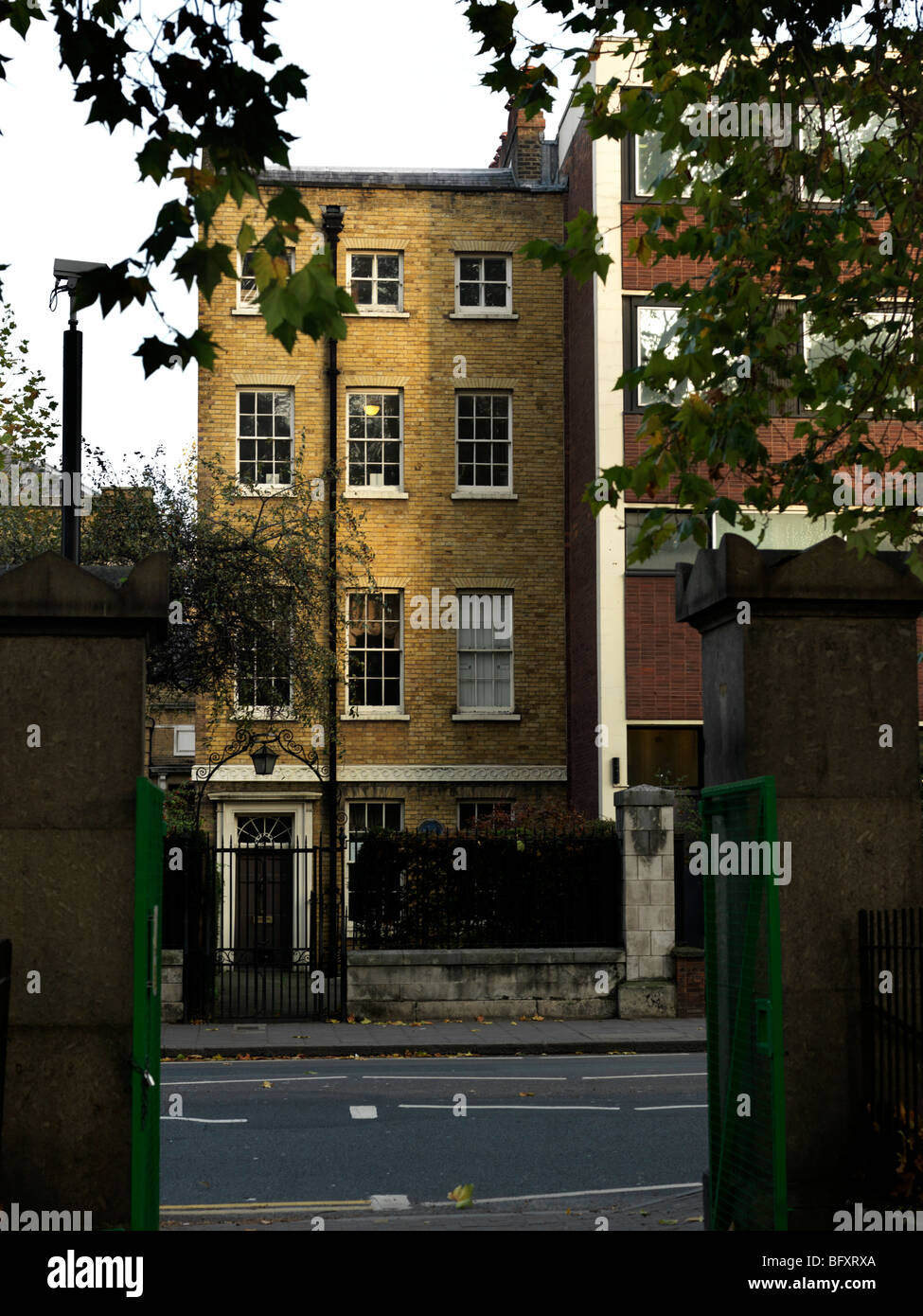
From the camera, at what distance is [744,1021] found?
7246mm

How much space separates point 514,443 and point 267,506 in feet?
17.1

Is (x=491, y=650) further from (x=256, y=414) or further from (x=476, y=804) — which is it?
(x=256, y=414)

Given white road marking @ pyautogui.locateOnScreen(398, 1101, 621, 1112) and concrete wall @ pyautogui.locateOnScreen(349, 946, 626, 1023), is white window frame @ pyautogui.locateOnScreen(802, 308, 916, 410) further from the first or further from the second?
concrete wall @ pyautogui.locateOnScreen(349, 946, 626, 1023)

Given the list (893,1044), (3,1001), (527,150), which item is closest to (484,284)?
(527,150)

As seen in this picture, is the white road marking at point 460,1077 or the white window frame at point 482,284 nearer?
the white road marking at point 460,1077

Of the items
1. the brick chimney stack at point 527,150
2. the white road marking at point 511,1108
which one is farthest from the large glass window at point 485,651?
the white road marking at point 511,1108

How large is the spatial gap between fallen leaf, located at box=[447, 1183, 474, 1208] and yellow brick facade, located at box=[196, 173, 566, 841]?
63.0ft

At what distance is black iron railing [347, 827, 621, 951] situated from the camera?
20.5 metres

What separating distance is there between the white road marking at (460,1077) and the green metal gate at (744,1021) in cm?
729

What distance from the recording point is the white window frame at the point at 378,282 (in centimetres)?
3000

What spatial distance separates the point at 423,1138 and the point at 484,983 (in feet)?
27.9

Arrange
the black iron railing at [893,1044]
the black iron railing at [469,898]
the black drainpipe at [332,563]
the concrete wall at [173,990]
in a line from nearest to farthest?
the black iron railing at [893,1044], the concrete wall at [173,990], the black iron railing at [469,898], the black drainpipe at [332,563]

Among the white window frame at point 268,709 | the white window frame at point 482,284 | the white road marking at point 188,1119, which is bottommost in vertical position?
the white road marking at point 188,1119

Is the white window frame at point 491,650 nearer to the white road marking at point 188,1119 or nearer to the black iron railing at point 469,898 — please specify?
the black iron railing at point 469,898
